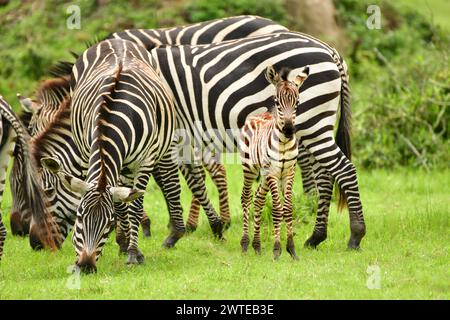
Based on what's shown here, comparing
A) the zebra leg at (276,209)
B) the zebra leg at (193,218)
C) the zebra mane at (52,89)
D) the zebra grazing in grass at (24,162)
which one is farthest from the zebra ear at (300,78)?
the zebra mane at (52,89)

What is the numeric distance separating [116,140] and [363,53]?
43.0 feet

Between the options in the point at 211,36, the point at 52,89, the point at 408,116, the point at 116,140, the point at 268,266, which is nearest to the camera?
the point at 116,140

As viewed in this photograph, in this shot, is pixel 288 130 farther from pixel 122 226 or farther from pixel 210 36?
pixel 210 36

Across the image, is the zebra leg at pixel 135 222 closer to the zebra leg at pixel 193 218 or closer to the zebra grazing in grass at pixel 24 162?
the zebra grazing in grass at pixel 24 162

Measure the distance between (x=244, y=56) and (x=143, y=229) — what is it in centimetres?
289

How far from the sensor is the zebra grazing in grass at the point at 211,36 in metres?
11.9

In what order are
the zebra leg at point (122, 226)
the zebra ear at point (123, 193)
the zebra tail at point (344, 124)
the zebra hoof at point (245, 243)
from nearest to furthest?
the zebra ear at point (123, 193) < the zebra leg at point (122, 226) < the zebra hoof at point (245, 243) < the zebra tail at point (344, 124)

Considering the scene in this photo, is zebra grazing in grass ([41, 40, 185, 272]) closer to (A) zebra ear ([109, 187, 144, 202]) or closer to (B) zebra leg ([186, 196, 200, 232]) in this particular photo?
(A) zebra ear ([109, 187, 144, 202])

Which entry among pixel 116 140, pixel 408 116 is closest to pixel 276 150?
pixel 116 140

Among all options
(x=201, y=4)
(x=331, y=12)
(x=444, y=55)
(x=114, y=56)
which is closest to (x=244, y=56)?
(x=114, y=56)

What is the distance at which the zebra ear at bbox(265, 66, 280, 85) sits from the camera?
9.57 meters

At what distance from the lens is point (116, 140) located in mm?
9211

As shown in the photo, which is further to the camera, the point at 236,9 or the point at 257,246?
the point at 236,9
